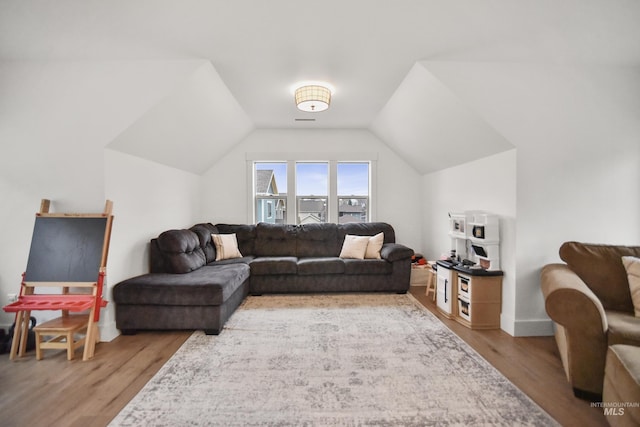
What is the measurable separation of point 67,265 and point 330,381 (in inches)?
96.8

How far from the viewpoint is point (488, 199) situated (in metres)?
2.89

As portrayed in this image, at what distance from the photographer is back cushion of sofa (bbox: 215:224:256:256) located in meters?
4.36

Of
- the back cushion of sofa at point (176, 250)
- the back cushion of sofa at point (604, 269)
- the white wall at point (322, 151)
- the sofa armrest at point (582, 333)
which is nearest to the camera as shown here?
the sofa armrest at point (582, 333)

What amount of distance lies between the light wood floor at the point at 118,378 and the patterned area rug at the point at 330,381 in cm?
12

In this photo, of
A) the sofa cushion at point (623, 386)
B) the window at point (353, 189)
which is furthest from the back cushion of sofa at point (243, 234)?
the sofa cushion at point (623, 386)

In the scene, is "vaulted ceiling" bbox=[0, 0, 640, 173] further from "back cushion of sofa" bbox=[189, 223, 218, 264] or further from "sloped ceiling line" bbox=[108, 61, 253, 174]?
"back cushion of sofa" bbox=[189, 223, 218, 264]

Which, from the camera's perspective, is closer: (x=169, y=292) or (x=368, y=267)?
(x=169, y=292)

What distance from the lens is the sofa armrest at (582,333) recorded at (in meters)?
1.65

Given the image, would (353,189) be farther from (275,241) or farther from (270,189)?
(275,241)

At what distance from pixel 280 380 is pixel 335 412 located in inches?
18.6

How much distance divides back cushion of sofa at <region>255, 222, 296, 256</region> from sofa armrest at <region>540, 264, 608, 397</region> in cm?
330

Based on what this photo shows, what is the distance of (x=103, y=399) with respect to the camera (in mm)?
1701

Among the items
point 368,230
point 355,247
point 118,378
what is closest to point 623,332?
point 355,247

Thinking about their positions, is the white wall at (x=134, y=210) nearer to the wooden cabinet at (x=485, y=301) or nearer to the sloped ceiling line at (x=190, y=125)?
the sloped ceiling line at (x=190, y=125)
